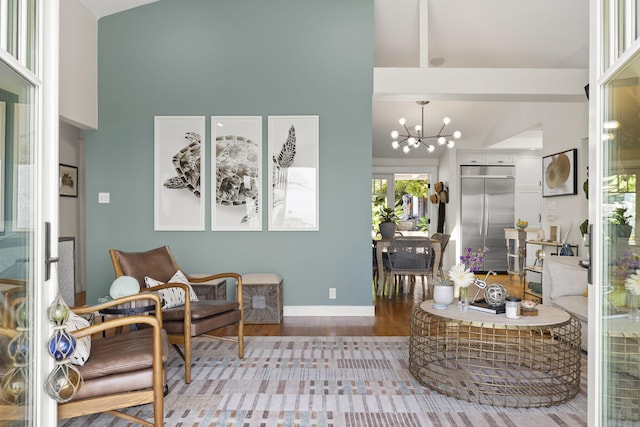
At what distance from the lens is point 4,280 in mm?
1508

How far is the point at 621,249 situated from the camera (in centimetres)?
150

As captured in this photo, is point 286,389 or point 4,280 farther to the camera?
point 286,389

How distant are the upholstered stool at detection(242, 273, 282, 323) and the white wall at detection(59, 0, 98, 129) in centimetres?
234

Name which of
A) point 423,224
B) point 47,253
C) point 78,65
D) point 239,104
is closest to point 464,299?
point 47,253

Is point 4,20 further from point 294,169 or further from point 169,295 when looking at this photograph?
point 294,169

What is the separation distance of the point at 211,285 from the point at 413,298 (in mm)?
2725

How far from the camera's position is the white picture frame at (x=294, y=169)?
4.61 meters

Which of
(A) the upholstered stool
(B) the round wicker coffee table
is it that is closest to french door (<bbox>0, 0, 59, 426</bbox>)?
(B) the round wicker coffee table

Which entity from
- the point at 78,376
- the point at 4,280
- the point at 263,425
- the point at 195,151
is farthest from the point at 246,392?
the point at 195,151

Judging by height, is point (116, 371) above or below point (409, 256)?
below

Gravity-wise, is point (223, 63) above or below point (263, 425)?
above

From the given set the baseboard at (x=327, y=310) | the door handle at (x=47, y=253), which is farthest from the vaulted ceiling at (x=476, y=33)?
the door handle at (x=47, y=253)

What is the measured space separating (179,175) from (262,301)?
162cm

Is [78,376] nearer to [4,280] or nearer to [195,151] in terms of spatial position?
[4,280]
